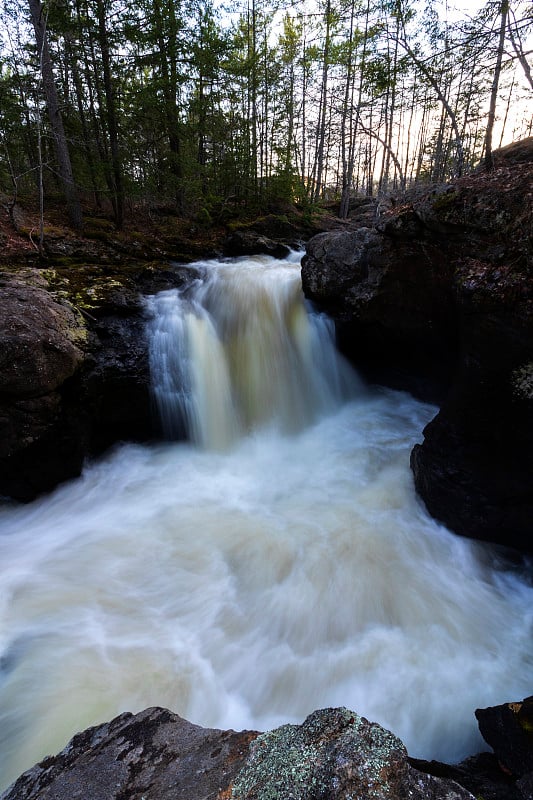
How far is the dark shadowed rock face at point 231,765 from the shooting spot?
1.23 metres

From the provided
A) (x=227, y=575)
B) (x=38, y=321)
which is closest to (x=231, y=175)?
→ (x=38, y=321)

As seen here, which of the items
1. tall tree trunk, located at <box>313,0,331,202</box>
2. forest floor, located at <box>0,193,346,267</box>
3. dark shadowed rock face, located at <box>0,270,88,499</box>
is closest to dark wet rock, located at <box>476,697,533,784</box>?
dark shadowed rock face, located at <box>0,270,88,499</box>

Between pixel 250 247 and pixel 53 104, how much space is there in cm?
623

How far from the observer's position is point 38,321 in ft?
17.3

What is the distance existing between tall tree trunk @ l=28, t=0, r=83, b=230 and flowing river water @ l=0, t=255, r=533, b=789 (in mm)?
5136

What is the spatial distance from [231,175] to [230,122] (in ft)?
5.75

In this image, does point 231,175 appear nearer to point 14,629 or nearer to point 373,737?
point 14,629

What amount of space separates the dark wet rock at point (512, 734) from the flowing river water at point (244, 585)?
22.6 inches

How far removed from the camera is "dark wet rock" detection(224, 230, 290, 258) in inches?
489

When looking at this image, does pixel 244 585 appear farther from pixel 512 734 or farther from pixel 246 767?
pixel 246 767

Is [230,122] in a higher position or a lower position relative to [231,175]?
higher

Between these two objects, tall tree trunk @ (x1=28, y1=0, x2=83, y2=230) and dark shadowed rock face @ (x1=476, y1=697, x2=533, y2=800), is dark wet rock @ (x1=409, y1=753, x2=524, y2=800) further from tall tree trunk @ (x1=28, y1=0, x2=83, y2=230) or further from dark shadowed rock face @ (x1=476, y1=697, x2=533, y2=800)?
tall tree trunk @ (x1=28, y1=0, x2=83, y2=230)

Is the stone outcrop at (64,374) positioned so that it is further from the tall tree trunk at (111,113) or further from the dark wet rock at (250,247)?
the dark wet rock at (250,247)

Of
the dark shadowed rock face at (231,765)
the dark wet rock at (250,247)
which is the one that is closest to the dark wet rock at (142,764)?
the dark shadowed rock face at (231,765)
